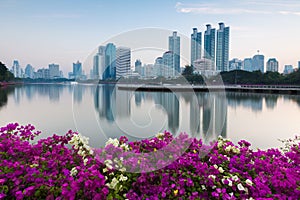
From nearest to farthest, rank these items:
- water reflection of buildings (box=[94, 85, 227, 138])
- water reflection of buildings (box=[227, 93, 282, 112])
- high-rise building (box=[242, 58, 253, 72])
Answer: water reflection of buildings (box=[94, 85, 227, 138]) < water reflection of buildings (box=[227, 93, 282, 112]) < high-rise building (box=[242, 58, 253, 72])

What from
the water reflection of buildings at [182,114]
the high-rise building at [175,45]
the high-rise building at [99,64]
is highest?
the high-rise building at [175,45]

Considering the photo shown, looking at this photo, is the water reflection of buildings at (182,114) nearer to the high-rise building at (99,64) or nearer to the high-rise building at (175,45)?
the high-rise building at (99,64)

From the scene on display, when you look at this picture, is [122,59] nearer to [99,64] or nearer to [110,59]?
[110,59]

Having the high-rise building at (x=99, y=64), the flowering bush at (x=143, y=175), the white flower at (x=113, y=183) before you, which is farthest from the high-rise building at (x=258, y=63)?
the white flower at (x=113, y=183)

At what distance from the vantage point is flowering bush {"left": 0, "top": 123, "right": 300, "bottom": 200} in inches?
63.0

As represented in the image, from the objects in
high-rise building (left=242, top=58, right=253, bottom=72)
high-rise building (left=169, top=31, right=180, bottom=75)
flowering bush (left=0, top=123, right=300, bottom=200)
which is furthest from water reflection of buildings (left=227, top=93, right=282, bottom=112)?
high-rise building (left=242, top=58, right=253, bottom=72)

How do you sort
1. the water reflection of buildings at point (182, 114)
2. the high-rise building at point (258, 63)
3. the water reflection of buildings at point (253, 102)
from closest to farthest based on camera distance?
the water reflection of buildings at point (182, 114)
the water reflection of buildings at point (253, 102)
the high-rise building at point (258, 63)

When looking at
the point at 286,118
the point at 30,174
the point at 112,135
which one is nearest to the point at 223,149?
the point at 30,174

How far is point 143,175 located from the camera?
1.76 m

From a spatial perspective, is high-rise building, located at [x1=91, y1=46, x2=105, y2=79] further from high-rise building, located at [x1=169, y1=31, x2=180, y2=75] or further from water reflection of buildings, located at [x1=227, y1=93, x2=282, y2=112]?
water reflection of buildings, located at [x1=227, y1=93, x2=282, y2=112]

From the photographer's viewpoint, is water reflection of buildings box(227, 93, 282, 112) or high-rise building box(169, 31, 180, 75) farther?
water reflection of buildings box(227, 93, 282, 112)

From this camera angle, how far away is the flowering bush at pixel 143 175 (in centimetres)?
160

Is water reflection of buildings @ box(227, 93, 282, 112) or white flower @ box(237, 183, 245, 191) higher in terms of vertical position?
white flower @ box(237, 183, 245, 191)

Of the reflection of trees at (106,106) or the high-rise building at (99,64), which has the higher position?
the high-rise building at (99,64)
